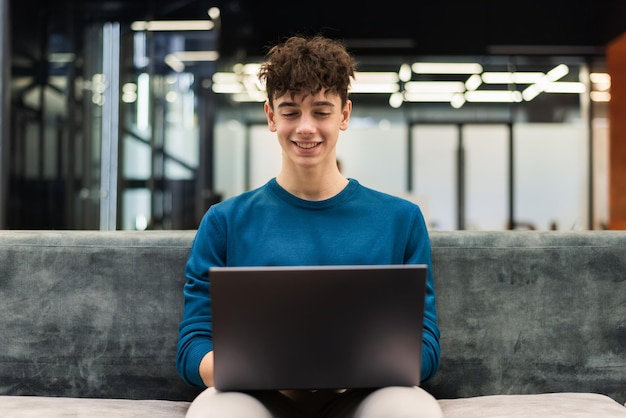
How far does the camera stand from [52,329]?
1884mm

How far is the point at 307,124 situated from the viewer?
1534 millimetres

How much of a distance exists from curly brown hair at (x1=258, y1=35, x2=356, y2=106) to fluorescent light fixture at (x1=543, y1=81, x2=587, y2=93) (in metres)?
7.66

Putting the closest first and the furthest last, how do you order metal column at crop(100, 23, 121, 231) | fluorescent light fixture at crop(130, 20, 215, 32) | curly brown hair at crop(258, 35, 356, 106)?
curly brown hair at crop(258, 35, 356, 106) → metal column at crop(100, 23, 121, 231) → fluorescent light fixture at crop(130, 20, 215, 32)

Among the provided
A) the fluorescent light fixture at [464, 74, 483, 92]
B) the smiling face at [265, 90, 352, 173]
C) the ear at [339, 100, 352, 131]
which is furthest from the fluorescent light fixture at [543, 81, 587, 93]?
the smiling face at [265, 90, 352, 173]

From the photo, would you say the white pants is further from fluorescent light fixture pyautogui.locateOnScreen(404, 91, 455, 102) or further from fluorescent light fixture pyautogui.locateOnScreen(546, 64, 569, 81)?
fluorescent light fixture pyautogui.locateOnScreen(546, 64, 569, 81)

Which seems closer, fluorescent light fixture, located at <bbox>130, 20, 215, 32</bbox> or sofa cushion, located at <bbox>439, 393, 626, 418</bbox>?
sofa cushion, located at <bbox>439, 393, 626, 418</bbox>

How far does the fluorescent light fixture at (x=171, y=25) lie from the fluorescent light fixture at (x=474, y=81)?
312 centimetres

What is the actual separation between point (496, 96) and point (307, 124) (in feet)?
25.0

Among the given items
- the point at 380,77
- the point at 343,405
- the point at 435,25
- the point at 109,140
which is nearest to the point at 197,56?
the point at 109,140

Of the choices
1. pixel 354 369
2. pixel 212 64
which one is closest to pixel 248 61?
pixel 212 64

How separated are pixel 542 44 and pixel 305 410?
791 cm

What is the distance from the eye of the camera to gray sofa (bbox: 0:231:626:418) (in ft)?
6.12

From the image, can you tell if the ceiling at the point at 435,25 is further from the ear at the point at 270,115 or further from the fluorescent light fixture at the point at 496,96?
the ear at the point at 270,115

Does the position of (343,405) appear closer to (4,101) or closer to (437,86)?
(4,101)
